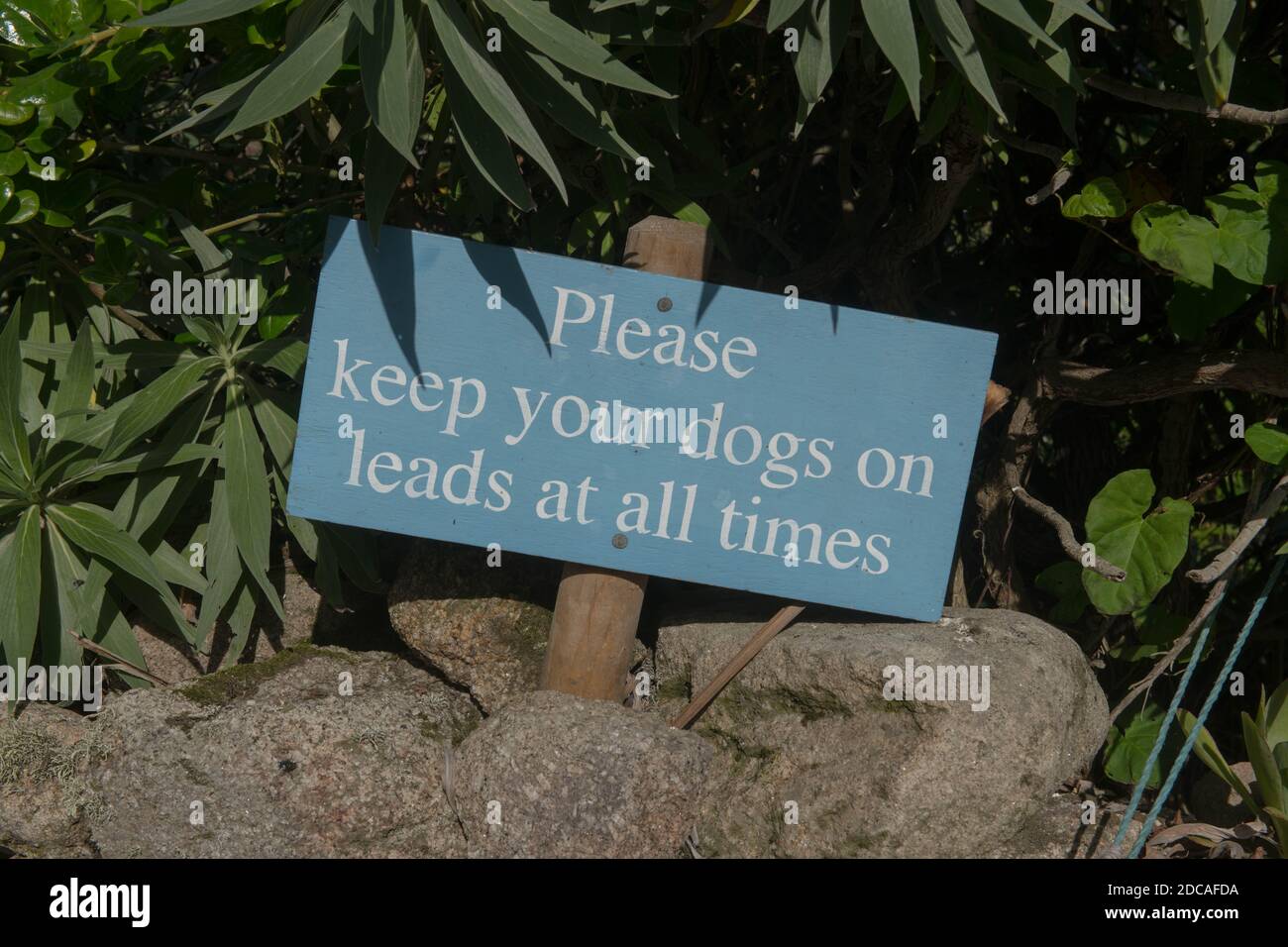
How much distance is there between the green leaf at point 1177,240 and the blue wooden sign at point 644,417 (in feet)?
1.27

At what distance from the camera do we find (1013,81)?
2.20 metres

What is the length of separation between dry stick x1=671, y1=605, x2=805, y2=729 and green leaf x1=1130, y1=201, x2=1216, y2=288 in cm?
94

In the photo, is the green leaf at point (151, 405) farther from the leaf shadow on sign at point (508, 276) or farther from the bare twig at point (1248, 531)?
the bare twig at point (1248, 531)

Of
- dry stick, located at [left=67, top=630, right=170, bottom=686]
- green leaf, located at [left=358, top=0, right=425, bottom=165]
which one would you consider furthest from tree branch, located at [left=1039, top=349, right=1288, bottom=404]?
dry stick, located at [left=67, top=630, right=170, bottom=686]

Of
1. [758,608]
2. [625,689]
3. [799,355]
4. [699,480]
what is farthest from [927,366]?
[625,689]

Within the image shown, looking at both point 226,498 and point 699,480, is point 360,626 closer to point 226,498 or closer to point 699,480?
point 226,498

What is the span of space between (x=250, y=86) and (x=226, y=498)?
809 millimetres

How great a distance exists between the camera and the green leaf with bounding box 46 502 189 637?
2.25m

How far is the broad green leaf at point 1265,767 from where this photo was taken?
198 centimetres

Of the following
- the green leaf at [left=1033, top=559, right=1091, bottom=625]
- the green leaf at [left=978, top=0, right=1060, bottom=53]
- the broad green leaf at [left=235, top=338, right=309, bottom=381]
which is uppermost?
the green leaf at [left=978, top=0, right=1060, bottom=53]

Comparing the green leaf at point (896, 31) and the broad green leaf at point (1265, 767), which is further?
the broad green leaf at point (1265, 767)

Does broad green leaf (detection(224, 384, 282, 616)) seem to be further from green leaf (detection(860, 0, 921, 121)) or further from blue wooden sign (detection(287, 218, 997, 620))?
green leaf (detection(860, 0, 921, 121))

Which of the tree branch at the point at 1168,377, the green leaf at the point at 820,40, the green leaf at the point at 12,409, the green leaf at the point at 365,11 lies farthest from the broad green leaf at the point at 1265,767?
the green leaf at the point at 12,409

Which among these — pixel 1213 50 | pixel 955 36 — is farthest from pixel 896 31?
pixel 1213 50
